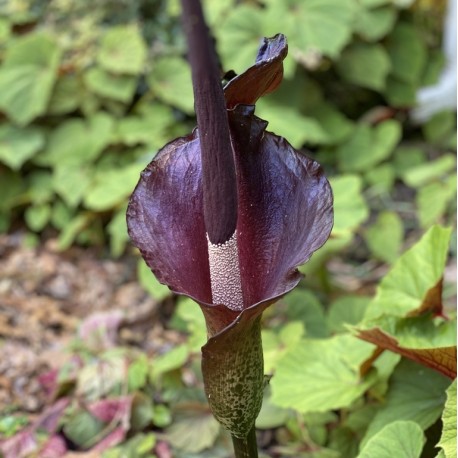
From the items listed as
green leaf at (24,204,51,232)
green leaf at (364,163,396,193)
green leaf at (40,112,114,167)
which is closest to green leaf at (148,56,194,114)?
green leaf at (40,112,114,167)

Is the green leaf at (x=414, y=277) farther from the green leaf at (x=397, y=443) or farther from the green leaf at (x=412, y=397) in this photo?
the green leaf at (x=397, y=443)

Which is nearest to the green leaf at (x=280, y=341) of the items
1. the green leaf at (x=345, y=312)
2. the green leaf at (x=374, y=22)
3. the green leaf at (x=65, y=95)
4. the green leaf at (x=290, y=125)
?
the green leaf at (x=345, y=312)

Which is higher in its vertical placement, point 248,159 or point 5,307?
point 248,159

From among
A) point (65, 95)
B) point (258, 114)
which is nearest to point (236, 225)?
point (258, 114)

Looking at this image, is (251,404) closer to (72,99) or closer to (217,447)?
(217,447)

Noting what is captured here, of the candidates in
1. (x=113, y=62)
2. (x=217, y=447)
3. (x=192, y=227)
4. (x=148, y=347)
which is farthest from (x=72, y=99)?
(x=192, y=227)

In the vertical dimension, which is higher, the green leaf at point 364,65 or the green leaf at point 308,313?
the green leaf at point 308,313

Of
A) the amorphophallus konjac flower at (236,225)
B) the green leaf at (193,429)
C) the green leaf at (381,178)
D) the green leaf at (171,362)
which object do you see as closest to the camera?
the amorphophallus konjac flower at (236,225)
